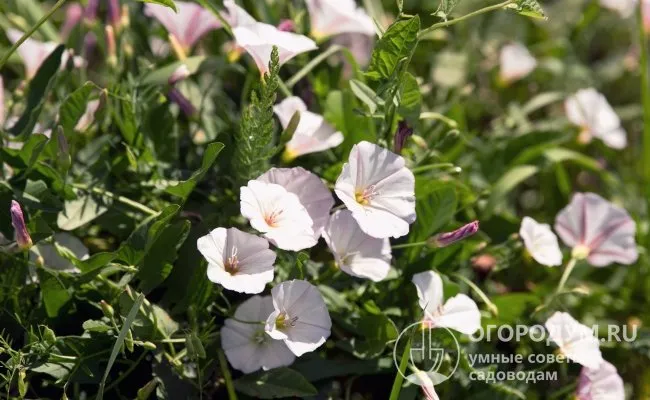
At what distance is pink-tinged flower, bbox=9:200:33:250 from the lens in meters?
1.04

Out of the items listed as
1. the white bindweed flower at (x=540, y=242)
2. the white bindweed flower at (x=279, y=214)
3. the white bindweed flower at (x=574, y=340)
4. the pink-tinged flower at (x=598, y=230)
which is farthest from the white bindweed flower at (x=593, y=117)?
the white bindweed flower at (x=279, y=214)

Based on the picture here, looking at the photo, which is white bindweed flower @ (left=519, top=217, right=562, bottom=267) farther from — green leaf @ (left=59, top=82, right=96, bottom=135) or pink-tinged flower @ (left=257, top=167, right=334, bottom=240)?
green leaf @ (left=59, top=82, right=96, bottom=135)

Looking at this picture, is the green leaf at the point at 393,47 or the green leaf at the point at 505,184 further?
the green leaf at the point at 505,184

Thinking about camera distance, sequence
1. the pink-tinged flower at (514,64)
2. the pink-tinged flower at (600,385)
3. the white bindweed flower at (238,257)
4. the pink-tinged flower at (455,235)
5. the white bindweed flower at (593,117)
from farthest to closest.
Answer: the pink-tinged flower at (514,64) < the white bindweed flower at (593,117) < the pink-tinged flower at (600,385) < the pink-tinged flower at (455,235) < the white bindweed flower at (238,257)

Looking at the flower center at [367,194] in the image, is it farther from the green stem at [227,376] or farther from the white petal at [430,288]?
the green stem at [227,376]

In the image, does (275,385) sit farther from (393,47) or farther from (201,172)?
(393,47)

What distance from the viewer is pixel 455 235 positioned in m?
1.17

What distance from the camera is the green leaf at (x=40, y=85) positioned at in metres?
1.29

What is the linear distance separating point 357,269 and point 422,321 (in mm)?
122

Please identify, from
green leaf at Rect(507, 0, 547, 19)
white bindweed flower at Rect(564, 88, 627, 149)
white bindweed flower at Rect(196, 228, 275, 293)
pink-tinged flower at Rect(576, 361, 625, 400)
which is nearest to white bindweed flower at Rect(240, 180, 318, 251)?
white bindweed flower at Rect(196, 228, 275, 293)

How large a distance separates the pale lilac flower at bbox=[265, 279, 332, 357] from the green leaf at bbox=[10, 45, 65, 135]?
516 mm

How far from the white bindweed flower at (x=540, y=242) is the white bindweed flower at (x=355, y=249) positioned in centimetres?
27

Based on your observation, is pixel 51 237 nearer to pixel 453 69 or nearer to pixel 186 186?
pixel 186 186

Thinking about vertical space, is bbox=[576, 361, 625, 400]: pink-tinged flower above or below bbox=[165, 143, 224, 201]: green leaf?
below
